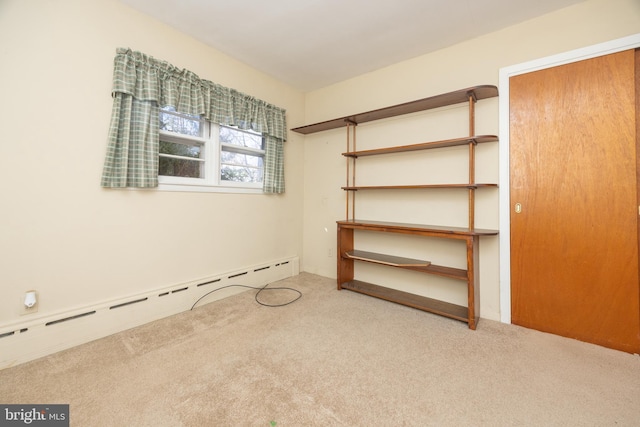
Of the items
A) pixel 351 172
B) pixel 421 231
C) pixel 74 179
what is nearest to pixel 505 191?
pixel 421 231

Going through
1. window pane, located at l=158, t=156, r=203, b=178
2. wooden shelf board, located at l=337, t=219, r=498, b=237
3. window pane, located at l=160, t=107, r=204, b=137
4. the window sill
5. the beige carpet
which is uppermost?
window pane, located at l=160, t=107, r=204, b=137

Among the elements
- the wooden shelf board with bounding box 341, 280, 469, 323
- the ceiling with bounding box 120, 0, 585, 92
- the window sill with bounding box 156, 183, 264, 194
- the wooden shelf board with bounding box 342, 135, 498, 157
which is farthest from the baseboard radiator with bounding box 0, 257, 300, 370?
the ceiling with bounding box 120, 0, 585, 92

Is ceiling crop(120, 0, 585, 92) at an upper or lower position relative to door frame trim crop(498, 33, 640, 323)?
upper

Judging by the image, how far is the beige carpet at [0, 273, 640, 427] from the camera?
121 centimetres

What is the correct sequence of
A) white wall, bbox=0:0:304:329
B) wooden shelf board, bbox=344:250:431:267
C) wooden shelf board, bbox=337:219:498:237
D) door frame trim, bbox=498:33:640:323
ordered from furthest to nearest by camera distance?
wooden shelf board, bbox=344:250:431:267 → door frame trim, bbox=498:33:640:323 → wooden shelf board, bbox=337:219:498:237 → white wall, bbox=0:0:304:329

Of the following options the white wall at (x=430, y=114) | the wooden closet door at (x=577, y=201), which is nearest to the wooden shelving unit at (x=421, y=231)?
the white wall at (x=430, y=114)

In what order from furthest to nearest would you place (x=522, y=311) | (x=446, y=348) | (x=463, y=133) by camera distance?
(x=463, y=133) < (x=522, y=311) < (x=446, y=348)

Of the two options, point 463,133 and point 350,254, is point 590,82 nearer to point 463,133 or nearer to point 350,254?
point 463,133

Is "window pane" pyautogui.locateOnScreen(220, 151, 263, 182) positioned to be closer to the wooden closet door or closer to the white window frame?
the white window frame

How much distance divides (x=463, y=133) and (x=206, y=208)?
8.39ft

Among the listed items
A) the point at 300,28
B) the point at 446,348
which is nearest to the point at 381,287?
the point at 446,348

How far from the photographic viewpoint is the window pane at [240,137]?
2.70 m

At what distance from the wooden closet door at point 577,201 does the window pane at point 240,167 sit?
2541mm

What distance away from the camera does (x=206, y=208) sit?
99.6 inches
